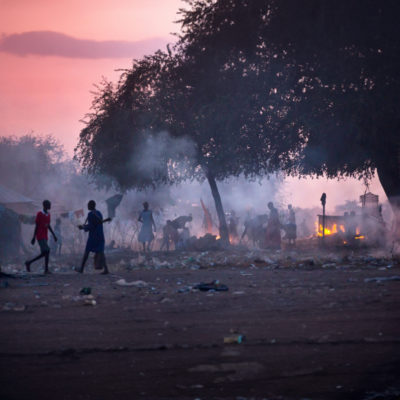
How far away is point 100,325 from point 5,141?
5766 cm

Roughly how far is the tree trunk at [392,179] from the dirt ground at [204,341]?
9.63 meters

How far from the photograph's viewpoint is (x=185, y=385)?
4879mm

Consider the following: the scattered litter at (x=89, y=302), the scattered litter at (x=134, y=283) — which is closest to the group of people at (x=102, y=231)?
the scattered litter at (x=134, y=283)

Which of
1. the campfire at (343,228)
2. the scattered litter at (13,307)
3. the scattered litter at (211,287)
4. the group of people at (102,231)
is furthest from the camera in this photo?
the campfire at (343,228)

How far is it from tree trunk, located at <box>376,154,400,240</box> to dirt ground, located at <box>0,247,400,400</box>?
A: 31.6ft

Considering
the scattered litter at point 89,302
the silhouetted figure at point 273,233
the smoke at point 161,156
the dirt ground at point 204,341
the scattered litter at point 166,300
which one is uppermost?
the smoke at point 161,156

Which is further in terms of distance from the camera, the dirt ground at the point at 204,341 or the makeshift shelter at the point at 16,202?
the makeshift shelter at the point at 16,202

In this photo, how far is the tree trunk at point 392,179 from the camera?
20.7 m

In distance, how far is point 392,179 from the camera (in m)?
21.1

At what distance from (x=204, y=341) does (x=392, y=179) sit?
16272 mm

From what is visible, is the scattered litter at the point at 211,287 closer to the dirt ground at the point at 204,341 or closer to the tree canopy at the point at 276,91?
the dirt ground at the point at 204,341

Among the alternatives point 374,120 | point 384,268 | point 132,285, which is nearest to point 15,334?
point 132,285

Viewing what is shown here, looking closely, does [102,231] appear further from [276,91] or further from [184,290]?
[276,91]

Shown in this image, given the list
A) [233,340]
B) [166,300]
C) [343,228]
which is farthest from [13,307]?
[343,228]
